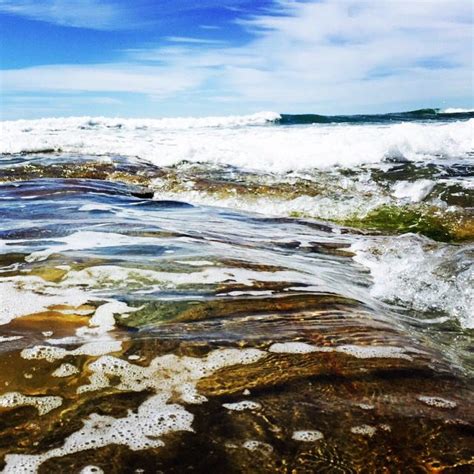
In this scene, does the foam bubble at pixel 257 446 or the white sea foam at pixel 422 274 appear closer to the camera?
the foam bubble at pixel 257 446

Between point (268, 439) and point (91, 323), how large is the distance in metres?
1.53

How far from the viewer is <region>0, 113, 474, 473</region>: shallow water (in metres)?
2.21

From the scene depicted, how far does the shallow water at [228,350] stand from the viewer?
221 centimetres

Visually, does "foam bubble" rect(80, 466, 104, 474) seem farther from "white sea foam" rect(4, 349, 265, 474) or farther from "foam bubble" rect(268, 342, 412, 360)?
"foam bubble" rect(268, 342, 412, 360)

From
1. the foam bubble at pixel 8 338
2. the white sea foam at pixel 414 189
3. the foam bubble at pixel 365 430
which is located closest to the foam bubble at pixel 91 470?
the foam bubble at pixel 365 430

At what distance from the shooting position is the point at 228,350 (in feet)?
9.80

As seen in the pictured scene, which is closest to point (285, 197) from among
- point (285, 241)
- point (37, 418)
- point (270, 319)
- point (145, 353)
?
point (285, 241)

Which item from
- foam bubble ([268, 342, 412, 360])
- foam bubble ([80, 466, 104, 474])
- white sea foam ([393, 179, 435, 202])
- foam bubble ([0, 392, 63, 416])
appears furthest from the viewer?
white sea foam ([393, 179, 435, 202])

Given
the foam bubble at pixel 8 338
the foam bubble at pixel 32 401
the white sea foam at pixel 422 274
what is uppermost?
the foam bubble at pixel 8 338

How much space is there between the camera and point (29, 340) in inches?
119

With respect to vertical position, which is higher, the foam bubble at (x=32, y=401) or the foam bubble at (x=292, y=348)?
the foam bubble at (x=32, y=401)

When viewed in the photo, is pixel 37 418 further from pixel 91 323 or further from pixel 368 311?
pixel 368 311

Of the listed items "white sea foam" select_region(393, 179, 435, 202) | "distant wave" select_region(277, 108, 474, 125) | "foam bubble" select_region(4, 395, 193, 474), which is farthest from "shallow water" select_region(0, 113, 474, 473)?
"distant wave" select_region(277, 108, 474, 125)

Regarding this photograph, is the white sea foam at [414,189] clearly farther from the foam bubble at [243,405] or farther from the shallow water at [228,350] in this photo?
the foam bubble at [243,405]
